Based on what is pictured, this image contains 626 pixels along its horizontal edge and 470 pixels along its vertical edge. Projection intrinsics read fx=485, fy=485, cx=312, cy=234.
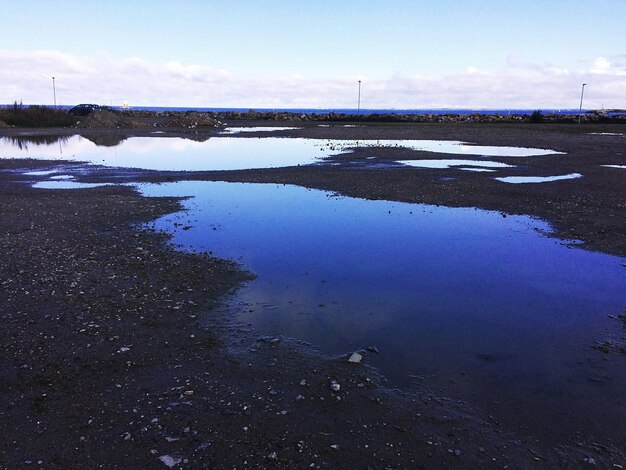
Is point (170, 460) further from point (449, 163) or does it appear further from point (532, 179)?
point (449, 163)

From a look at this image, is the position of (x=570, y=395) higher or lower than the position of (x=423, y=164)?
lower

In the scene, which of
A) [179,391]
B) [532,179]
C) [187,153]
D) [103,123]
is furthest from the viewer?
[103,123]

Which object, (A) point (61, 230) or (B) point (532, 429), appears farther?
(A) point (61, 230)

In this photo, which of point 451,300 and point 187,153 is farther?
point 187,153

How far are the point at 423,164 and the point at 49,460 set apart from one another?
2746 centimetres

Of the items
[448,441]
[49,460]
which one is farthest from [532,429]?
[49,460]

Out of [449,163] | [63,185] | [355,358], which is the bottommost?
[355,358]

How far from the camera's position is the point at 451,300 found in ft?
31.1

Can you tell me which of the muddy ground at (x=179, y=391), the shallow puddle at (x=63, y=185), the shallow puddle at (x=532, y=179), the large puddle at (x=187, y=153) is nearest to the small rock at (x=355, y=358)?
the muddy ground at (x=179, y=391)

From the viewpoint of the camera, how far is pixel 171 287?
984 cm

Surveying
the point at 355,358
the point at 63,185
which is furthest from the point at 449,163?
the point at 355,358

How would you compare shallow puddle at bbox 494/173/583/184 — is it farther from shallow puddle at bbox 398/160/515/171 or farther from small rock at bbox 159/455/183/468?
small rock at bbox 159/455/183/468

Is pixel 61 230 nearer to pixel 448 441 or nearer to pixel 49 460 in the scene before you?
pixel 49 460

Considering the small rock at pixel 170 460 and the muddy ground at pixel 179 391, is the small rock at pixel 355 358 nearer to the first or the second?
the muddy ground at pixel 179 391
